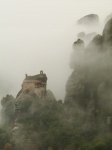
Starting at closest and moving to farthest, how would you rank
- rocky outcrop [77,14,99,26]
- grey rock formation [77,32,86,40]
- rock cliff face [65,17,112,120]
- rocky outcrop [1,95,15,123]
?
rock cliff face [65,17,112,120] → rocky outcrop [1,95,15,123] → grey rock formation [77,32,86,40] → rocky outcrop [77,14,99,26]

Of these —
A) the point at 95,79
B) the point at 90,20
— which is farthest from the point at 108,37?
the point at 90,20

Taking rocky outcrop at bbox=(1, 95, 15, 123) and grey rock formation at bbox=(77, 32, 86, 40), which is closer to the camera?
rocky outcrop at bbox=(1, 95, 15, 123)

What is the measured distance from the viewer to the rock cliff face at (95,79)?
49.8m

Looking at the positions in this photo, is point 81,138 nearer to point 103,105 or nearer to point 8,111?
point 103,105

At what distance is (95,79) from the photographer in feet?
170

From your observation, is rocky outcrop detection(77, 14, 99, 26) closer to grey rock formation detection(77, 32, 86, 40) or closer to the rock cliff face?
grey rock formation detection(77, 32, 86, 40)

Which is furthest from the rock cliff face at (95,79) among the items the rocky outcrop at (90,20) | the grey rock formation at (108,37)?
the rocky outcrop at (90,20)

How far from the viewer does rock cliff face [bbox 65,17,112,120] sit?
4984 centimetres

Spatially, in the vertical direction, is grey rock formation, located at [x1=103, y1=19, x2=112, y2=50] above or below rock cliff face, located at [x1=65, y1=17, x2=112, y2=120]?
above

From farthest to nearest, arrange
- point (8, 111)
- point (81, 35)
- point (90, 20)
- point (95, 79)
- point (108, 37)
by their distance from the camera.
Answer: point (90, 20), point (81, 35), point (8, 111), point (95, 79), point (108, 37)

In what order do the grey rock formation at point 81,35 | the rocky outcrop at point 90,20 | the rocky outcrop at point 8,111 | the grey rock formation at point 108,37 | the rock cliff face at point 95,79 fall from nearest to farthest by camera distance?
the rock cliff face at point 95,79 < the grey rock formation at point 108,37 < the rocky outcrop at point 8,111 < the grey rock formation at point 81,35 < the rocky outcrop at point 90,20

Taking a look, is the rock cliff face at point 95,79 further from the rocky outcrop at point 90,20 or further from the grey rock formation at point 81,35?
the rocky outcrop at point 90,20

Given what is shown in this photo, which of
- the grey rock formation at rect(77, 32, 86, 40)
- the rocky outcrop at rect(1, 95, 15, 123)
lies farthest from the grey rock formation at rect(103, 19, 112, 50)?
the grey rock formation at rect(77, 32, 86, 40)

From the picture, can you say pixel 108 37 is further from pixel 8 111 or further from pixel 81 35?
pixel 81 35
